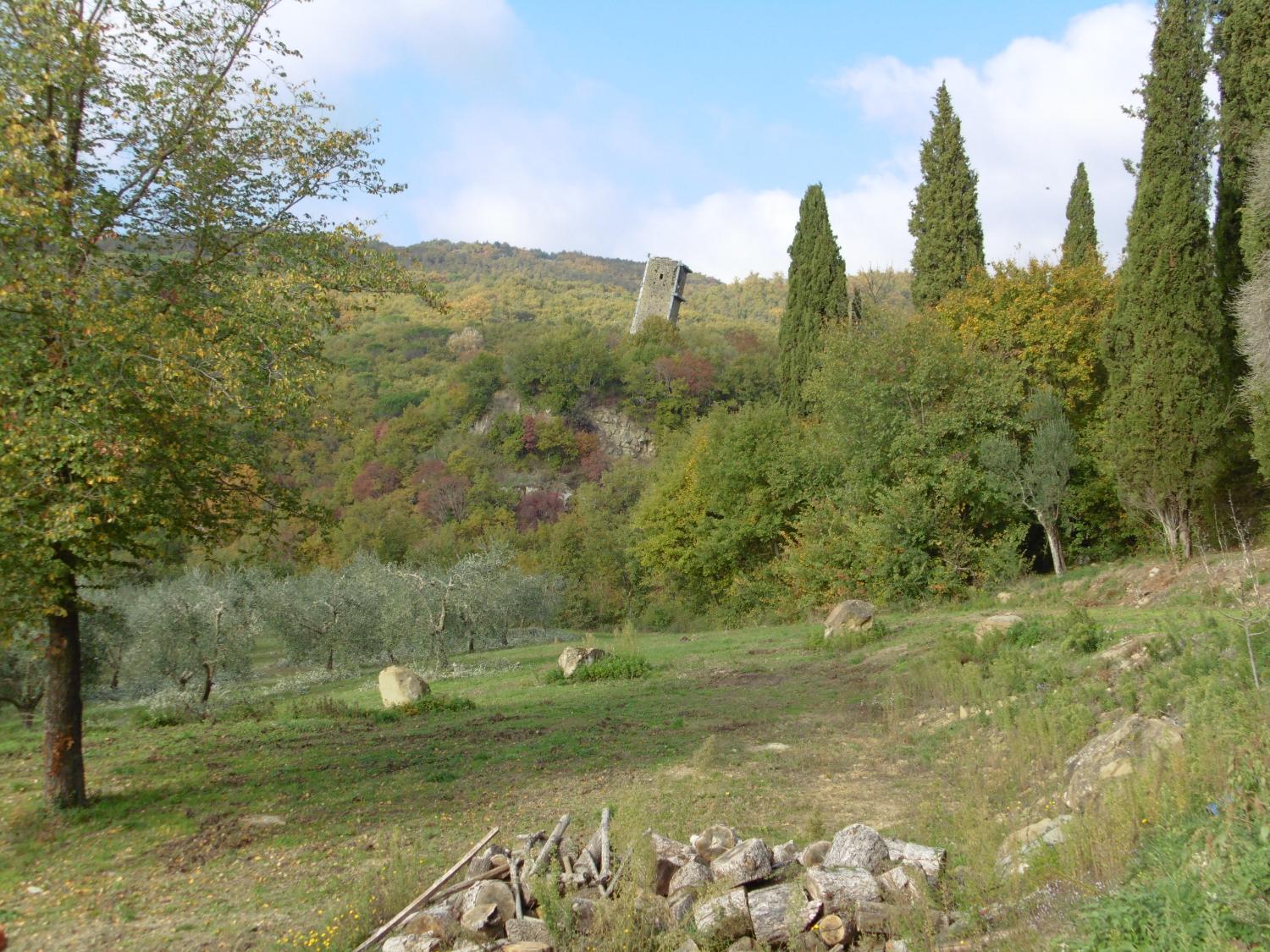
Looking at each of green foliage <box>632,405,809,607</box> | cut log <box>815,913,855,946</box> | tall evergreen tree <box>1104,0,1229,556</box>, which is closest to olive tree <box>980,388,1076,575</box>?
tall evergreen tree <box>1104,0,1229,556</box>

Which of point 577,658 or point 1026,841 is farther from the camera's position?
point 577,658

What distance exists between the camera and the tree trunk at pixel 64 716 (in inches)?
342

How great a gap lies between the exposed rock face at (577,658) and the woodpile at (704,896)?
1146 cm

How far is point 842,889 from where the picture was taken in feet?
17.6

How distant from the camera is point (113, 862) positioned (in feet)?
24.6

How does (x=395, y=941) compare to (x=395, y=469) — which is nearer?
(x=395, y=941)

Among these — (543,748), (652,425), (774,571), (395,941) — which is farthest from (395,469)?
(395,941)

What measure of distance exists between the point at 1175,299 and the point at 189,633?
23117mm

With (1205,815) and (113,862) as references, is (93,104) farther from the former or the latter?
(1205,815)

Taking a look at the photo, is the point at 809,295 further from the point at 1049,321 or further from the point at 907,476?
the point at 907,476

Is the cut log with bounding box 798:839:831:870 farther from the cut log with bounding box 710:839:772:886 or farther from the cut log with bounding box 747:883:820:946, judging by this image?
the cut log with bounding box 747:883:820:946

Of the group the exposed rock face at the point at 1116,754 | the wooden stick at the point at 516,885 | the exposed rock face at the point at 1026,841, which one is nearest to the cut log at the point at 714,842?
the wooden stick at the point at 516,885

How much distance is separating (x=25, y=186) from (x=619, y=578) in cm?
3845

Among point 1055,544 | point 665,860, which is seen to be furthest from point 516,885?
point 1055,544
